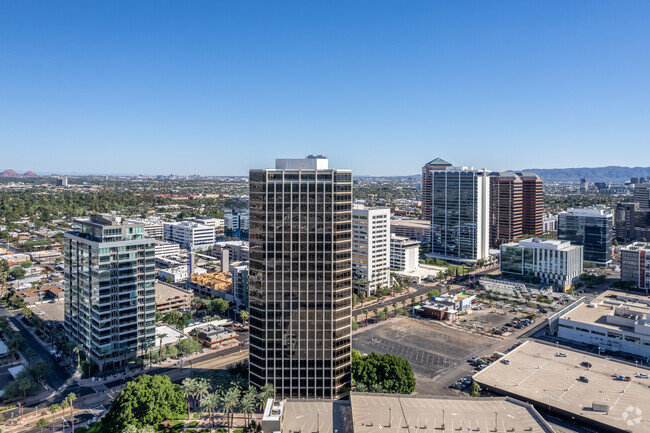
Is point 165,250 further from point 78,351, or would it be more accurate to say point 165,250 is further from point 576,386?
point 576,386

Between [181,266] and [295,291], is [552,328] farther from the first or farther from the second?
[181,266]

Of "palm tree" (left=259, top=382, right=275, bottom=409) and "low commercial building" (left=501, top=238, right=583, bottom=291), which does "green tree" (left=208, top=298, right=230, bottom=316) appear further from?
"low commercial building" (left=501, top=238, right=583, bottom=291)

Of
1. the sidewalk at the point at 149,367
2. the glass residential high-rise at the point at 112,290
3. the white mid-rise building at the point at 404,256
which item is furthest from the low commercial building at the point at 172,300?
the white mid-rise building at the point at 404,256

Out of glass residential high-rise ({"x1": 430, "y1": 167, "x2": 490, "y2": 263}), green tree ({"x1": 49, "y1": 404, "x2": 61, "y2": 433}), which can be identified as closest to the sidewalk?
green tree ({"x1": 49, "y1": 404, "x2": 61, "y2": 433})

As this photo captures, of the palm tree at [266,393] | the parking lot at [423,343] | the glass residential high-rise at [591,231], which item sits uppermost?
the glass residential high-rise at [591,231]

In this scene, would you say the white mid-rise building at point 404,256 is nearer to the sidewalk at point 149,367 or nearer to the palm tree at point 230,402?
the sidewalk at point 149,367
